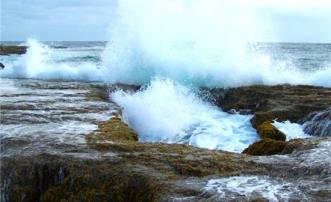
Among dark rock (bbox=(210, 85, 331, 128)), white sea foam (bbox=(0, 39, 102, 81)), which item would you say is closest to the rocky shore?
dark rock (bbox=(210, 85, 331, 128))

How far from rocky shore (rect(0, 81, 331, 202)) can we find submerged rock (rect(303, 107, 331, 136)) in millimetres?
3607

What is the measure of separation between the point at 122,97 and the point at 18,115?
17.1ft

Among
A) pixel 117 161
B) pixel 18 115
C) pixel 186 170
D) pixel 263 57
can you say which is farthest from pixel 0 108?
pixel 263 57

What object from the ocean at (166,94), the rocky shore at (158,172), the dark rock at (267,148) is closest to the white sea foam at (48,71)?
the ocean at (166,94)

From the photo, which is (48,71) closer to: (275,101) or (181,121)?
(181,121)

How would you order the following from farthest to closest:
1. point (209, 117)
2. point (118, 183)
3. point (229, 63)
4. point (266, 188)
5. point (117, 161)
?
point (229, 63), point (209, 117), point (117, 161), point (118, 183), point (266, 188)

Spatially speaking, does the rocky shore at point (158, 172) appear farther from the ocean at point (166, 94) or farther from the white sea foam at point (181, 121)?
the white sea foam at point (181, 121)

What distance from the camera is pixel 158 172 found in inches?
270

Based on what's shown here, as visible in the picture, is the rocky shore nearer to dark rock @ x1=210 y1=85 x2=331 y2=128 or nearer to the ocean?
the ocean

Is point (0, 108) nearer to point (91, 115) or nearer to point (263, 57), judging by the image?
point (91, 115)

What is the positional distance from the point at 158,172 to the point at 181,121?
7070 millimetres

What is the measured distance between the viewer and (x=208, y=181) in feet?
21.2

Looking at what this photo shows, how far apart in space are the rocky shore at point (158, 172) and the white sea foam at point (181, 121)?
10.9 feet

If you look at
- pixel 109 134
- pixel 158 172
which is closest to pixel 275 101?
pixel 109 134
